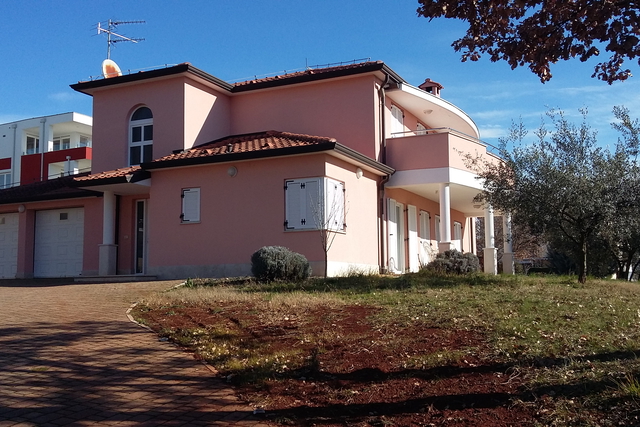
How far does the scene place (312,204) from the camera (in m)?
15.9

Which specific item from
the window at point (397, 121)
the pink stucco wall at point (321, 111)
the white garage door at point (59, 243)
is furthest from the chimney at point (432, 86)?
the white garage door at point (59, 243)

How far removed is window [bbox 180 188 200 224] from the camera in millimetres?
17141

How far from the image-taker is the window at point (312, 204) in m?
15.7

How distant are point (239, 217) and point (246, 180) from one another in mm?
976

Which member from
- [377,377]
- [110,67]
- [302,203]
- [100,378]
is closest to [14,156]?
[110,67]

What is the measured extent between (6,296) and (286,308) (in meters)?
7.51

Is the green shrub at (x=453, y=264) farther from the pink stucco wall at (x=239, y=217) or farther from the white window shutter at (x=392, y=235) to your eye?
the white window shutter at (x=392, y=235)

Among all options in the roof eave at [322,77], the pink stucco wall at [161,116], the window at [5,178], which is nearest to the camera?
the roof eave at [322,77]

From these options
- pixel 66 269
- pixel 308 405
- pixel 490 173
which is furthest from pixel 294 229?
pixel 308 405

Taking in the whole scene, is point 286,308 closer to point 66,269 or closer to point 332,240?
point 332,240

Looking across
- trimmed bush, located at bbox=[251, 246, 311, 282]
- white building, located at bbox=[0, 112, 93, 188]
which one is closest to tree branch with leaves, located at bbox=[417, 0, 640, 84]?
trimmed bush, located at bbox=[251, 246, 311, 282]

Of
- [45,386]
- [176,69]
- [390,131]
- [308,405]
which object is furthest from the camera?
[390,131]

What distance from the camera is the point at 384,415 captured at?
5668mm

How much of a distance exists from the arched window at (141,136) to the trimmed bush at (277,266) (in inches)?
304
